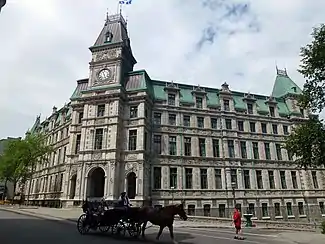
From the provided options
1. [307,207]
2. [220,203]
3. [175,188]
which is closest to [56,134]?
[175,188]

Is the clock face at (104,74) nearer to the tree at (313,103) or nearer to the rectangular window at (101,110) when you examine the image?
the rectangular window at (101,110)

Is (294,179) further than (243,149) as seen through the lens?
Yes

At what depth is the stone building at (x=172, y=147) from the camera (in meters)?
35.6

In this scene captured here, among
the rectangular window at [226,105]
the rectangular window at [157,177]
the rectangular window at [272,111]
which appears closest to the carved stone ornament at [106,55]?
the rectangular window at [157,177]

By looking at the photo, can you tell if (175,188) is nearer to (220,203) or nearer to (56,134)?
(220,203)

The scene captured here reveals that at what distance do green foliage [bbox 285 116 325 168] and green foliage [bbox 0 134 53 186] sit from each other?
120 feet

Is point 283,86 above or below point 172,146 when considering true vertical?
above

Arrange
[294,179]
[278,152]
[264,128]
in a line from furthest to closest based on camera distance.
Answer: [264,128]
[278,152]
[294,179]

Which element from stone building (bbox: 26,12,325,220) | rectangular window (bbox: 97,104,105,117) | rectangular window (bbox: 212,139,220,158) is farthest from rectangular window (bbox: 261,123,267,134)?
rectangular window (bbox: 97,104,105,117)

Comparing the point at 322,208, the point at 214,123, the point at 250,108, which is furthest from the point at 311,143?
the point at 322,208

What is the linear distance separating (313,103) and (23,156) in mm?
38940

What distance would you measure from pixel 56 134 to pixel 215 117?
27.7 meters

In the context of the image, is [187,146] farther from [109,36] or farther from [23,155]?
[23,155]

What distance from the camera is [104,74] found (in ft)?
128
